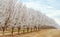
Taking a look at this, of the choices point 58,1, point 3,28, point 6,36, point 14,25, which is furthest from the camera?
point 14,25

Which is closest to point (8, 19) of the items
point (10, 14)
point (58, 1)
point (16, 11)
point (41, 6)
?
point (10, 14)

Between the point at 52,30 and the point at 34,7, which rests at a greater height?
the point at 34,7

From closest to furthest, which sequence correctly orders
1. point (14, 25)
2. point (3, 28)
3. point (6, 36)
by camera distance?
point (6, 36)
point (3, 28)
point (14, 25)

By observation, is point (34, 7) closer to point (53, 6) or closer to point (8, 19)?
point (53, 6)

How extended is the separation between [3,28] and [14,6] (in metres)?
0.98

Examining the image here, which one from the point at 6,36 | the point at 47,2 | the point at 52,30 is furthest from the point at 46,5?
the point at 6,36

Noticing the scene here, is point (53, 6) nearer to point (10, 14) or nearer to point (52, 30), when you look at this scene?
point (52, 30)

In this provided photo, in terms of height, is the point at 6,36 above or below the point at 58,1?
below

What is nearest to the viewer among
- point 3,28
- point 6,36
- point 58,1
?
point 58,1

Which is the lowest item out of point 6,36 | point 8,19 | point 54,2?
point 6,36

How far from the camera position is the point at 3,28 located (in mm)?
8266

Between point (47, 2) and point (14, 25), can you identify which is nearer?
point (47, 2)

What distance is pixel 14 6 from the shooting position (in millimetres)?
8500

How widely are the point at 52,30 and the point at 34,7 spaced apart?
1258mm
